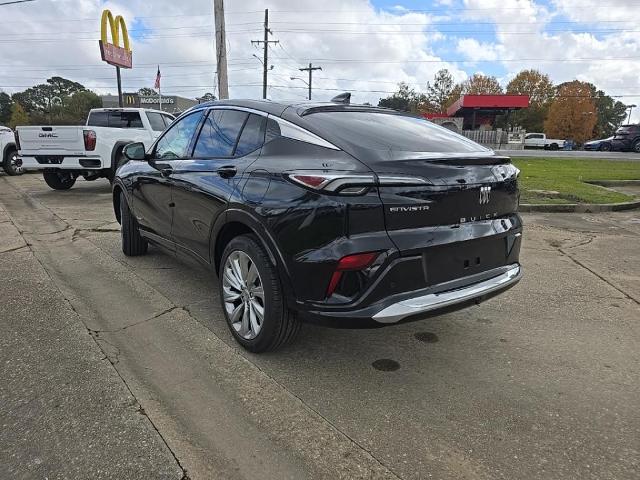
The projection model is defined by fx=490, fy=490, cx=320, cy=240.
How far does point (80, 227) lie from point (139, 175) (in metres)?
3.07

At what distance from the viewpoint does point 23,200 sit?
33.1ft

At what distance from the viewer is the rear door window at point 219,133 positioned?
11.6 feet

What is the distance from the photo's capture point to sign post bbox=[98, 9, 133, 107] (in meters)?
20.1

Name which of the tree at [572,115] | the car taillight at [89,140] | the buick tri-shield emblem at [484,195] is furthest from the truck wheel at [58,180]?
the tree at [572,115]

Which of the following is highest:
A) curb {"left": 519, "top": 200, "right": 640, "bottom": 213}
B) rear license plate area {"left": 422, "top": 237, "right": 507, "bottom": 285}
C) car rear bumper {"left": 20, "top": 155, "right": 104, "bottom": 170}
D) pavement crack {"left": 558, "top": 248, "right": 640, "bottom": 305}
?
rear license plate area {"left": 422, "top": 237, "right": 507, "bottom": 285}

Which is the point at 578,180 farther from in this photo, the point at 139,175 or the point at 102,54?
the point at 102,54

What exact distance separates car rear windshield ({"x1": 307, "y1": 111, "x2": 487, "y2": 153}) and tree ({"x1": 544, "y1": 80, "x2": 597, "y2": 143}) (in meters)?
78.5

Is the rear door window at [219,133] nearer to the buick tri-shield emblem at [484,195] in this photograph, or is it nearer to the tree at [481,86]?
the buick tri-shield emblem at [484,195]

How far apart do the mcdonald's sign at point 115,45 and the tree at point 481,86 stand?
74.7 m

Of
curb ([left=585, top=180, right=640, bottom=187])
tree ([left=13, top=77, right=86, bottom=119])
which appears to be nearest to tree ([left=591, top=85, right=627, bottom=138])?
curb ([left=585, top=180, right=640, bottom=187])

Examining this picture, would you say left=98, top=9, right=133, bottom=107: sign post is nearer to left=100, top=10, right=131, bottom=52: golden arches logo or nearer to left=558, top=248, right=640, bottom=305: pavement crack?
left=100, top=10, right=131, bottom=52: golden arches logo

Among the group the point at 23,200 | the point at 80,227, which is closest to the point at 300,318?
the point at 80,227

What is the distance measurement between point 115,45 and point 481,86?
80152mm

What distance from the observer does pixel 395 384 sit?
2.94 metres
